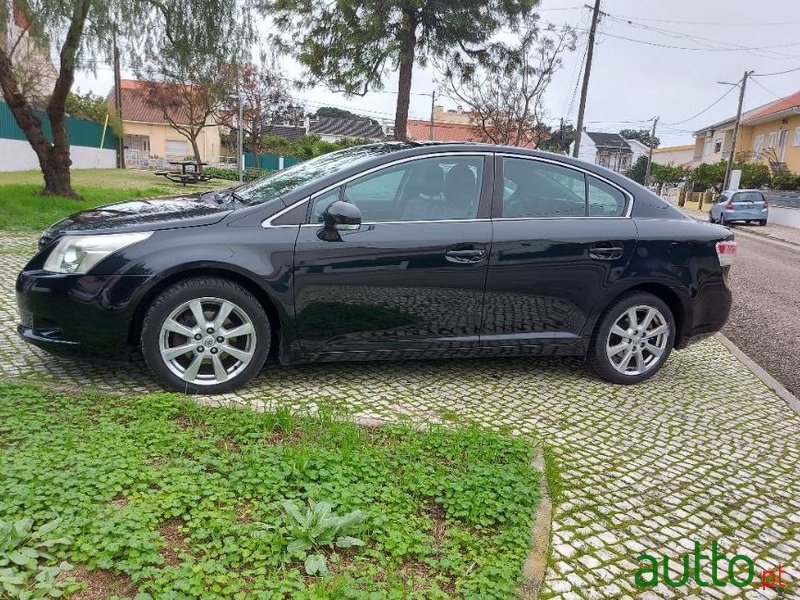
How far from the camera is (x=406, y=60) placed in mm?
16906

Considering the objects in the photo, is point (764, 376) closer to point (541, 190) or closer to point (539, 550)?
point (541, 190)

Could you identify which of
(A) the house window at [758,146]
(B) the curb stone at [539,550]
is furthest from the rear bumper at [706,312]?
(A) the house window at [758,146]

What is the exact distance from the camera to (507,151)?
14.4 feet

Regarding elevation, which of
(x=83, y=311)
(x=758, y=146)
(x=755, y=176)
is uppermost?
(x=758, y=146)

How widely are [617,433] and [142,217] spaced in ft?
10.6

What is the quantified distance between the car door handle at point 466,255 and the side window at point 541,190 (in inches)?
13.9

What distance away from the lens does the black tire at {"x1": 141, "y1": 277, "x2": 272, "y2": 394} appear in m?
3.69

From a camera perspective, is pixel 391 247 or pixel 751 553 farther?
pixel 391 247

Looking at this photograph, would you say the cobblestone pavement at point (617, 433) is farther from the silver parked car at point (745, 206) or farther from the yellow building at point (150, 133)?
the yellow building at point (150, 133)

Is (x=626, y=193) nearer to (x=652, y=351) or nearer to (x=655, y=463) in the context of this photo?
(x=652, y=351)

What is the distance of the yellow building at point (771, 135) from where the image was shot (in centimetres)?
3847

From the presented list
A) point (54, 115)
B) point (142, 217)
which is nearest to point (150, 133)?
point (54, 115)

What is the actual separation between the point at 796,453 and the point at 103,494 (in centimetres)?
380

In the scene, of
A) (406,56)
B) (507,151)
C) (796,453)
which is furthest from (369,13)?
(796,453)
